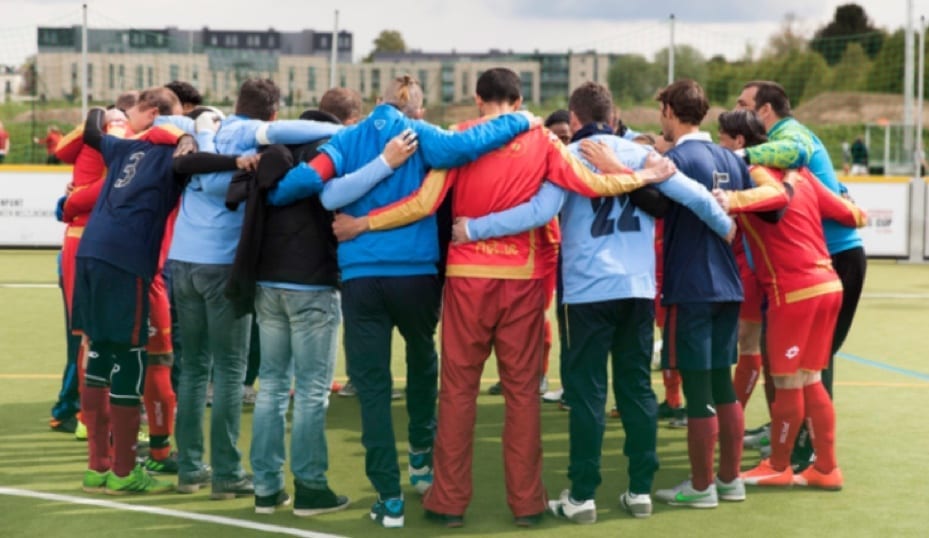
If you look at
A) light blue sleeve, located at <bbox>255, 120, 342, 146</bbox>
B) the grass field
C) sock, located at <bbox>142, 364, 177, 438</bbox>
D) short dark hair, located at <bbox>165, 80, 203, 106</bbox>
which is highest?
short dark hair, located at <bbox>165, 80, 203, 106</bbox>

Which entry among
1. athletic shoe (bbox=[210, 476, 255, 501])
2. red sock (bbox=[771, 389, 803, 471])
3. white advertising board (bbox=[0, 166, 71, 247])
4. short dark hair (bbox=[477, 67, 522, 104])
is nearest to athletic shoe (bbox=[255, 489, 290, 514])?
athletic shoe (bbox=[210, 476, 255, 501])

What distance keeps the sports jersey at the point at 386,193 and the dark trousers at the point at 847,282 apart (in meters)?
2.33

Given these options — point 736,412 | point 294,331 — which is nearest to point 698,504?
point 736,412

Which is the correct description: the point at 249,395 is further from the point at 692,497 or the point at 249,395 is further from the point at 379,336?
the point at 692,497

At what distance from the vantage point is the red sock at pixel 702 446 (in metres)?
6.32

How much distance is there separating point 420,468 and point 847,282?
258cm

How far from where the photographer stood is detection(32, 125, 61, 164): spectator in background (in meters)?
23.7

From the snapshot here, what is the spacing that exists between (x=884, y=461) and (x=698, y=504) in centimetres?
166

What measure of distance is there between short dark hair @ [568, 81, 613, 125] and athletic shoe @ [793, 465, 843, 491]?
2174mm

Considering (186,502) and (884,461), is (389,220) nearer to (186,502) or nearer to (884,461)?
(186,502)

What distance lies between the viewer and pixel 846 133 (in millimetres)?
47312

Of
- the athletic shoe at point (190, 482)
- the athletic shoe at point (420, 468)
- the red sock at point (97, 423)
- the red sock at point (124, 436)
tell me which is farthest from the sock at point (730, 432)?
the red sock at point (97, 423)

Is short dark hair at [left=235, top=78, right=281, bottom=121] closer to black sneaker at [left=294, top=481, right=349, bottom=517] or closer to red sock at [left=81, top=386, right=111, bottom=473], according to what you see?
red sock at [left=81, top=386, right=111, bottom=473]

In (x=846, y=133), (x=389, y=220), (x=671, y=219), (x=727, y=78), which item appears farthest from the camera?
(x=846, y=133)
